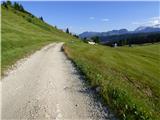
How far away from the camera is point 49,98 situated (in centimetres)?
1478

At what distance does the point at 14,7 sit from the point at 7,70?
159 metres

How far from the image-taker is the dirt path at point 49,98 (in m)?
12.4

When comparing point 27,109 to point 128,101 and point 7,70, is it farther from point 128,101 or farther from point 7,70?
point 7,70

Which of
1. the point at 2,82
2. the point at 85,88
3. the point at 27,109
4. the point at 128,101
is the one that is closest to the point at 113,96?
the point at 128,101

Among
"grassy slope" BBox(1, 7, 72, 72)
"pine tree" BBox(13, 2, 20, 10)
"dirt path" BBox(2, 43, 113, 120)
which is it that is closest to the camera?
"dirt path" BBox(2, 43, 113, 120)

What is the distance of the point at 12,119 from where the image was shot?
1209 centimetres

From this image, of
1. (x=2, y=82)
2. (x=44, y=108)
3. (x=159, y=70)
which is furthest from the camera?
(x=159, y=70)

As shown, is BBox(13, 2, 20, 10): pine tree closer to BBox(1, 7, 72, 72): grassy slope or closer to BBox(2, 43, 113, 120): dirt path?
BBox(1, 7, 72, 72): grassy slope

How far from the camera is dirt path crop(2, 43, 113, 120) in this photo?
40.7 ft

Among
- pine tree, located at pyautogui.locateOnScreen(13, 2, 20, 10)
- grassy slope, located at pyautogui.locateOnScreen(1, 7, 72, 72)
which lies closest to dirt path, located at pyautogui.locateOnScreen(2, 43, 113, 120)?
grassy slope, located at pyautogui.locateOnScreen(1, 7, 72, 72)

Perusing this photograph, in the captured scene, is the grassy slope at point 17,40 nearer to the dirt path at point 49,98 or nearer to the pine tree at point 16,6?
the dirt path at point 49,98

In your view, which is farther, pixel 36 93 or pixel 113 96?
pixel 36 93

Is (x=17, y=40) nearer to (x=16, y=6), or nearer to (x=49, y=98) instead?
(x=49, y=98)

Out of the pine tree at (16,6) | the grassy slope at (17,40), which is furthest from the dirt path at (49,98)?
the pine tree at (16,6)
